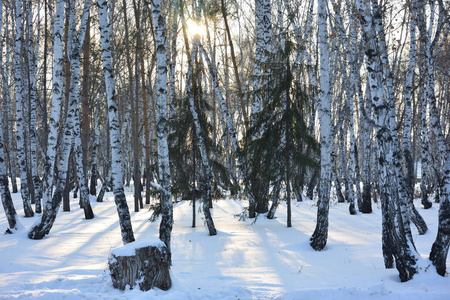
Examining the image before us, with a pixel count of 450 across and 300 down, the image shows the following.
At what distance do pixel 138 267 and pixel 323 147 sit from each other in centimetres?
579

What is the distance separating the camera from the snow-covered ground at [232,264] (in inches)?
225

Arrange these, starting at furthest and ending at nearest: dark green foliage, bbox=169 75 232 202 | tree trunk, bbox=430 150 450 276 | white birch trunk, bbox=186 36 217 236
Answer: dark green foliage, bbox=169 75 232 202 → white birch trunk, bbox=186 36 217 236 → tree trunk, bbox=430 150 450 276

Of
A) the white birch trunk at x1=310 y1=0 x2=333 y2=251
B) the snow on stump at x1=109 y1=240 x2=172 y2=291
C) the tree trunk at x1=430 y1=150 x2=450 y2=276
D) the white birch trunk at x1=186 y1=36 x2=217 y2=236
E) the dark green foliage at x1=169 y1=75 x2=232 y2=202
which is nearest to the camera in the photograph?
the snow on stump at x1=109 y1=240 x2=172 y2=291

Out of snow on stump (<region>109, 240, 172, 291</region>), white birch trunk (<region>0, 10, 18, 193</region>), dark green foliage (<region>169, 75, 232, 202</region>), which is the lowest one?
snow on stump (<region>109, 240, 172, 291</region>)

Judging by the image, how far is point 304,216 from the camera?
637 inches

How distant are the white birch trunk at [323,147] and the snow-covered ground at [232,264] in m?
0.44

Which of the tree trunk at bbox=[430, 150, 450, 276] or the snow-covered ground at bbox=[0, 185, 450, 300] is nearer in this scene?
the snow-covered ground at bbox=[0, 185, 450, 300]

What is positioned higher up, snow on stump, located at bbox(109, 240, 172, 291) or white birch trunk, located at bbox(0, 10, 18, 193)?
white birch trunk, located at bbox(0, 10, 18, 193)

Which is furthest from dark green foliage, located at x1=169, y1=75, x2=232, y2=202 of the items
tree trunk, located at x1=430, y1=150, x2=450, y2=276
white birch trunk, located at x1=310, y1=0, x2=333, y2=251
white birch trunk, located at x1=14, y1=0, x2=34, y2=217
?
tree trunk, located at x1=430, y1=150, x2=450, y2=276

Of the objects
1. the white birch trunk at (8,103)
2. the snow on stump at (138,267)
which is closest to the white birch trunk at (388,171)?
the snow on stump at (138,267)

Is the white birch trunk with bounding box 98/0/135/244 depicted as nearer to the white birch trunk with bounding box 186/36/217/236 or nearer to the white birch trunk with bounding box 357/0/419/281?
the white birch trunk with bounding box 186/36/217/236

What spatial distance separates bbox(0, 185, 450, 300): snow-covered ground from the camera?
5.72 meters

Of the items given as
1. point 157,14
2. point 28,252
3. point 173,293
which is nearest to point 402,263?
point 173,293

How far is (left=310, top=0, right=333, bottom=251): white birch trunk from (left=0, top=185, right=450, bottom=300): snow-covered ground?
441mm
